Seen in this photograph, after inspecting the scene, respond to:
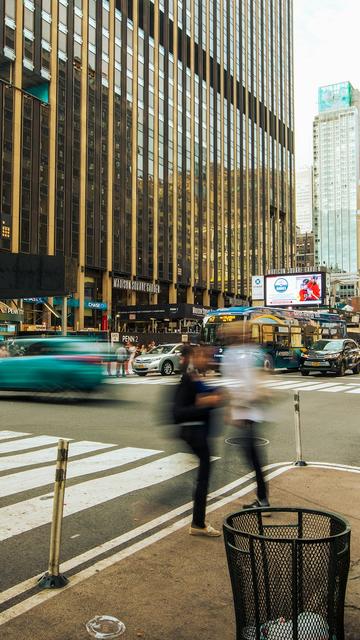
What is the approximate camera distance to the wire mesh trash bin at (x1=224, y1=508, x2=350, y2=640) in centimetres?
270

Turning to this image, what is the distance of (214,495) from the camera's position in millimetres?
5996

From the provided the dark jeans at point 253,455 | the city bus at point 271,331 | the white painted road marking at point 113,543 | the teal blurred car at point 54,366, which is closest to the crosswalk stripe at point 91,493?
the white painted road marking at point 113,543

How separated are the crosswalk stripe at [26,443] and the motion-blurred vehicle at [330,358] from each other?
60.9ft

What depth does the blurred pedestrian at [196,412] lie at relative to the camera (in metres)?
4.88

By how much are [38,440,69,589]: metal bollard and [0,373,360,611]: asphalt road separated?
6.9 inches

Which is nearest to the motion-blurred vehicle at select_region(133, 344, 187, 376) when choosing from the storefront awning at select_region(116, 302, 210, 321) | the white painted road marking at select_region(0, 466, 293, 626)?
the white painted road marking at select_region(0, 466, 293, 626)

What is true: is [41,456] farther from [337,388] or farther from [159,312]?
[159,312]

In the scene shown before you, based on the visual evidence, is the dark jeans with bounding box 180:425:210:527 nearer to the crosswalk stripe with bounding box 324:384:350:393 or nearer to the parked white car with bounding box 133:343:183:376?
the crosswalk stripe with bounding box 324:384:350:393

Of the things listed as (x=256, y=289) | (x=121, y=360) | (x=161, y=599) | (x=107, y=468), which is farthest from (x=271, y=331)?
(x=256, y=289)

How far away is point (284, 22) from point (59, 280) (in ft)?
340

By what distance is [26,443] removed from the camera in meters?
8.94

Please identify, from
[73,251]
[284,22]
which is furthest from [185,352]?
[284,22]

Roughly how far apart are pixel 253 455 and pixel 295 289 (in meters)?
45.4

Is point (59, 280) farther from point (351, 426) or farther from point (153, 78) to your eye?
point (153, 78)
